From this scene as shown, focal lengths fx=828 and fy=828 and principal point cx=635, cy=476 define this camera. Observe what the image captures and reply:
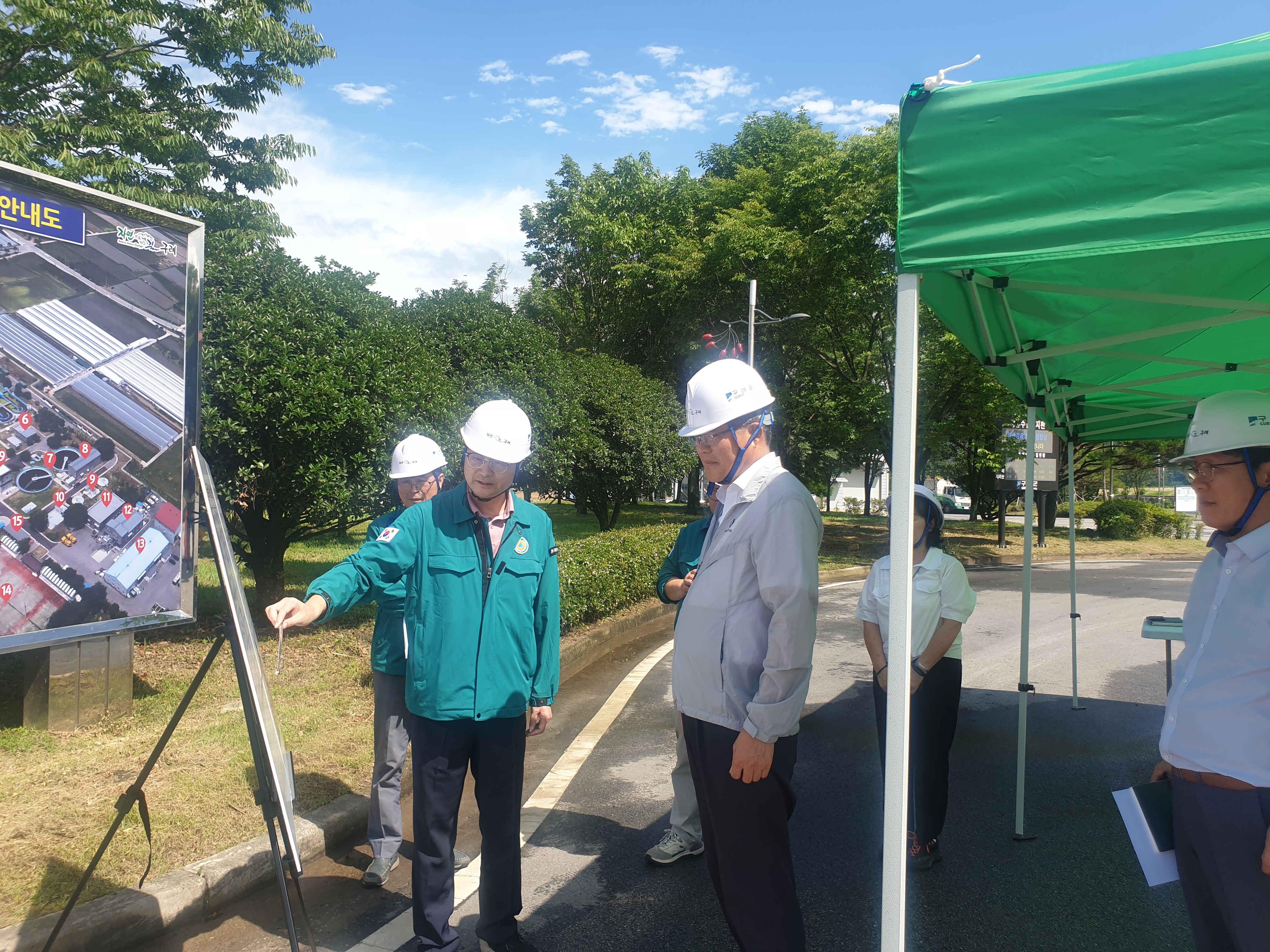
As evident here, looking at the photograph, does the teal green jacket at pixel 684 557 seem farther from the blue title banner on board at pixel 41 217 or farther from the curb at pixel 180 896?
the blue title banner on board at pixel 41 217

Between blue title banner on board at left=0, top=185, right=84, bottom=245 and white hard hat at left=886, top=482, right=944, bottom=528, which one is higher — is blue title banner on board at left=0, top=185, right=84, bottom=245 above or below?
above

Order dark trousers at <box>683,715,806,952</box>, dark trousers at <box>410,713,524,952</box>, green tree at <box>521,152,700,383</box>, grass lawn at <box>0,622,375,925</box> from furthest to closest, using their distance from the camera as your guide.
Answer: green tree at <box>521,152,700,383</box>, grass lawn at <box>0,622,375,925</box>, dark trousers at <box>410,713,524,952</box>, dark trousers at <box>683,715,806,952</box>

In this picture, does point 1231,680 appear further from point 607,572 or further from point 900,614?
point 607,572

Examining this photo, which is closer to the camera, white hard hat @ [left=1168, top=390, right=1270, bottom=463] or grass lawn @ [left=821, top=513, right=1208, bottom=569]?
white hard hat @ [left=1168, top=390, right=1270, bottom=463]

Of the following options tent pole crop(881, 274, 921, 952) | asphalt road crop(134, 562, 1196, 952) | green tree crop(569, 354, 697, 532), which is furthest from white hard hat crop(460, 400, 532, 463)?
green tree crop(569, 354, 697, 532)

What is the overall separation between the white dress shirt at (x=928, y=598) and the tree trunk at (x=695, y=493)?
71.2 feet

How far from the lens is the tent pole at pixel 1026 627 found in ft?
13.9

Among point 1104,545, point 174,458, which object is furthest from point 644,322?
point 174,458

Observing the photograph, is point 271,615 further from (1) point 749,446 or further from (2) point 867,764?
(2) point 867,764

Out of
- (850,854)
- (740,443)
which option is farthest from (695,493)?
(740,443)

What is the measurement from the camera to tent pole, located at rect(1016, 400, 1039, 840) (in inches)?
166

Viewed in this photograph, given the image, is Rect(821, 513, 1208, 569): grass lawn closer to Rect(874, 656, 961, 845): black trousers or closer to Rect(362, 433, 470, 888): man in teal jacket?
Rect(874, 656, 961, 845): black trousers

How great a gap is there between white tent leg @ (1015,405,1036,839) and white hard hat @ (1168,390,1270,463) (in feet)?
6.53

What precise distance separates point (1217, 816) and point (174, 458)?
11.5 feet
